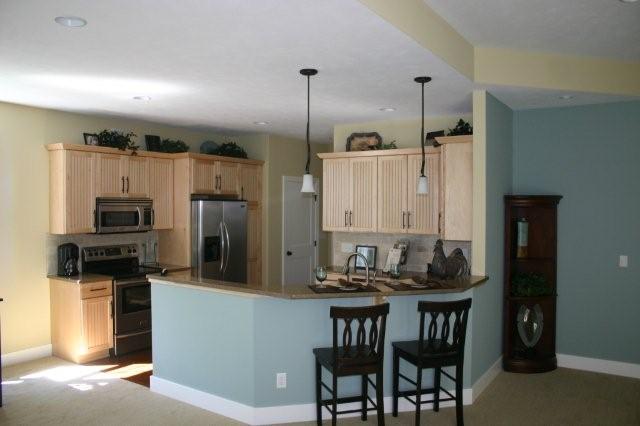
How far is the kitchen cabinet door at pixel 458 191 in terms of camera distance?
4.55 m

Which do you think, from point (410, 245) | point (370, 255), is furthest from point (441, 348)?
point (370, 255)

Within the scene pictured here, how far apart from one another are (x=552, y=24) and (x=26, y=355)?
18.5ft

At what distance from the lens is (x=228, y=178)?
6652 millimetres

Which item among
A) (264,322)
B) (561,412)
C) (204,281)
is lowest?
(561,412)

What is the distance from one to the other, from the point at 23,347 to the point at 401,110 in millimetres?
4584

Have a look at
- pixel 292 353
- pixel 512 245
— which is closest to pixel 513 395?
pixel 512 245

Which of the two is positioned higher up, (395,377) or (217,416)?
(395,377)

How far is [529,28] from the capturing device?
357cm

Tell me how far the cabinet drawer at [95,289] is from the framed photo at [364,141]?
3079mm

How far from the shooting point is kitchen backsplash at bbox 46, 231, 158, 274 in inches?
A: 212

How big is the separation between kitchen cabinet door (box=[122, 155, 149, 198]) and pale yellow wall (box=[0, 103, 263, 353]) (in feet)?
2.28

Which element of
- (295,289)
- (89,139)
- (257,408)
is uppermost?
(89,139)

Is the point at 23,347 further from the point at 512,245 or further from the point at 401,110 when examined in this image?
the point at 512,245

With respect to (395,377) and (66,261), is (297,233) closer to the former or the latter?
(66,261)
